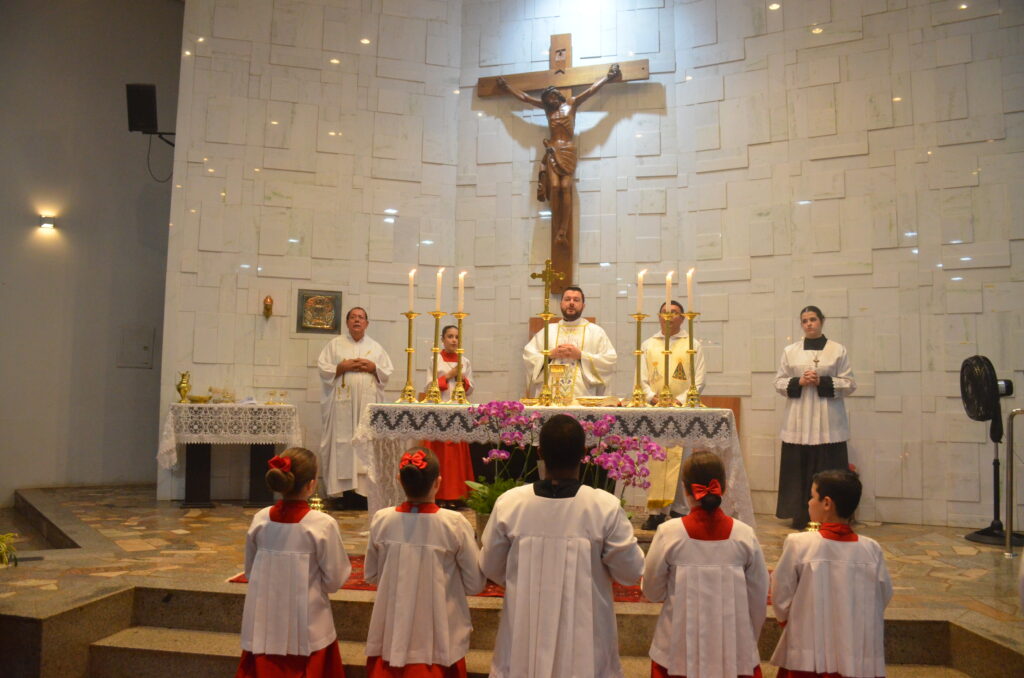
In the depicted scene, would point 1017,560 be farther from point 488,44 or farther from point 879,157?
point 488,44

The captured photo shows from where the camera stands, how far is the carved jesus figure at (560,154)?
873cm

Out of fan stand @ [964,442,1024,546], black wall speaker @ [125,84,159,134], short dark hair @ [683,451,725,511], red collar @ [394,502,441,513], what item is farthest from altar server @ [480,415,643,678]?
black wall speaker @ [125,84,159,134]

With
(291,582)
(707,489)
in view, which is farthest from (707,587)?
(291,582)

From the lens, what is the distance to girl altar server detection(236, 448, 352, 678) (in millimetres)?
3311

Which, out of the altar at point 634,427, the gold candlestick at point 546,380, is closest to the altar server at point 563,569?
the altar at point 634,427

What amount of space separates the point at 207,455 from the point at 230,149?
3.26 metres

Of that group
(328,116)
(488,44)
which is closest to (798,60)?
(488,44)

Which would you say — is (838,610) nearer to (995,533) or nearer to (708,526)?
(708,526)

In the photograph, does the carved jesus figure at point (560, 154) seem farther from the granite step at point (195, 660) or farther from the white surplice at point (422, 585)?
the white surplice at point (422, 585)

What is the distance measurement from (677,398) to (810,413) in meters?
1.12

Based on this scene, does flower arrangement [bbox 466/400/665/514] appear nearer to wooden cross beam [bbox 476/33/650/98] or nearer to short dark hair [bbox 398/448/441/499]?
short dark hair [bbox 398/448/441/499]

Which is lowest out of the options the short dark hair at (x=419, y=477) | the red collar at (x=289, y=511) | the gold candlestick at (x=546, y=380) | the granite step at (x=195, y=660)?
the granite step at (x=195, y=660)

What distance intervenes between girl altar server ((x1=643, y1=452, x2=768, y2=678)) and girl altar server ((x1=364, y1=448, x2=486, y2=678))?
756mm

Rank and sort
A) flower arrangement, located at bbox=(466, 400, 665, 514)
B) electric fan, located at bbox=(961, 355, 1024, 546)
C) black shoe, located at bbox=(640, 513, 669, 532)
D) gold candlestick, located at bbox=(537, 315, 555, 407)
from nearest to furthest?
1. flower arrangement, located at bbox=(466, 400, 665, 514)
2. gold candlestick, located at bbox=(537, 315, 555, 407)
3. electric fan, located at bbox=(961, 355, 1024, 546)
4. black shoe, located at bbox=(640, 513, 669, 532)
